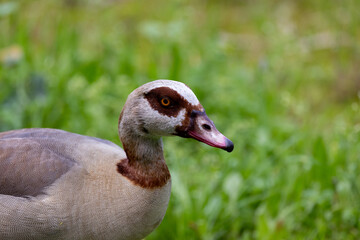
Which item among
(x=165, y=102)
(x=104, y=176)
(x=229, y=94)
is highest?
(x=165, y=102)

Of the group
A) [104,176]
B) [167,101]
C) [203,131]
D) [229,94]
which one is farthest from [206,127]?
[229,94]

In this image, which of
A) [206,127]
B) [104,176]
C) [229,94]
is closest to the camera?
[206,127]

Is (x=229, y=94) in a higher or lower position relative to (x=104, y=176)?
higher

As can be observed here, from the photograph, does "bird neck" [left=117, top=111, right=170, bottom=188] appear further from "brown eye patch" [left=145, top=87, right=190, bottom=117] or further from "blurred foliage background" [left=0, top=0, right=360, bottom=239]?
"blurred foliage background" [left=0, top=0, right=360, bottom=239]

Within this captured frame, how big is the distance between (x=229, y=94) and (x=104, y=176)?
5.95 feet

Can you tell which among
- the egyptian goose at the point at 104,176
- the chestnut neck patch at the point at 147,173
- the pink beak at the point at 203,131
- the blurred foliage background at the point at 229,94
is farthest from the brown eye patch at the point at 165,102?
the blurred foliage background at the point at 229,94

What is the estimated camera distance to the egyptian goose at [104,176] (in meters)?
2.32

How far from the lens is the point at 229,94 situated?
4066mm

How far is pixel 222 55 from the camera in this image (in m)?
4.26

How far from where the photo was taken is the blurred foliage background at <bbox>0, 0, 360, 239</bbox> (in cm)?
313

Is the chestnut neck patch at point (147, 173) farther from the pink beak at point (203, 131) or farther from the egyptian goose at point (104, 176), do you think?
the pink beak at point (203, 131)

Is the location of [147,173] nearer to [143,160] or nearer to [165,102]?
[143,160]

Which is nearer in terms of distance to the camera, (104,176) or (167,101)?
(167,101)

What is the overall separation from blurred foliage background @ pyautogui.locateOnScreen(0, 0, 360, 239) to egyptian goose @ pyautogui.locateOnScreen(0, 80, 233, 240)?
59cm
